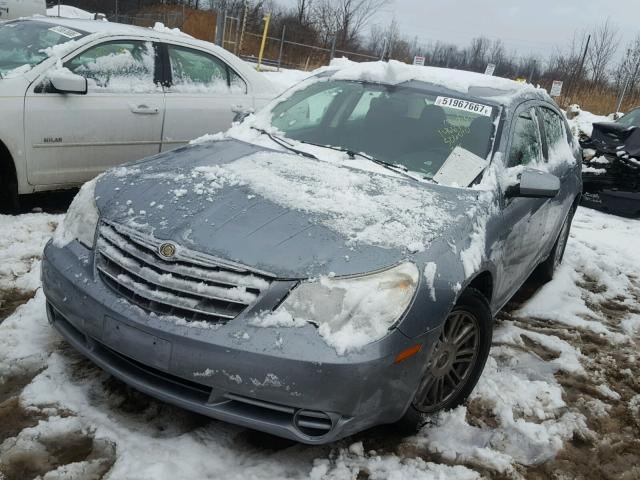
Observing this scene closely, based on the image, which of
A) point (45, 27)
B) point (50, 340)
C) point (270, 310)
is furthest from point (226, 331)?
point (45, 27)

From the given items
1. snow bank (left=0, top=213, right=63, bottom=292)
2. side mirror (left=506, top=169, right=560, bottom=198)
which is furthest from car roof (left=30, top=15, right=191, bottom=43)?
side mirror (left=506, top=169, right=560, bottom=198)

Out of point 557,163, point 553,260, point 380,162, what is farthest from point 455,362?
point 553,260

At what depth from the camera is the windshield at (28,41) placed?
15.6 feet

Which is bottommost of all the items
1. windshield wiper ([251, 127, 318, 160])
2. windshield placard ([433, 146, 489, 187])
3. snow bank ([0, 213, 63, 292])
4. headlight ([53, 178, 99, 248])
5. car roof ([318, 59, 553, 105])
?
snow bank ([0, 213, 63, 292])

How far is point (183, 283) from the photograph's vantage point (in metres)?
2.32

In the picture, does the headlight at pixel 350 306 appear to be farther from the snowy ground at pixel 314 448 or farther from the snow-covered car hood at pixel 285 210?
the snowy ground at pixel 314 448

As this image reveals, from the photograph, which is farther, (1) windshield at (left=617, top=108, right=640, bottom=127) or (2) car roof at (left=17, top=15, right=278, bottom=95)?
(1) windshield at (left=617, top=108, right=640, bottom=127)

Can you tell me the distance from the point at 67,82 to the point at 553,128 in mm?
3770

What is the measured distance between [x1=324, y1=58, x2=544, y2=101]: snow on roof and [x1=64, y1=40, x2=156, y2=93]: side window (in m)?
2.08

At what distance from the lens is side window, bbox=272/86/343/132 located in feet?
12.7

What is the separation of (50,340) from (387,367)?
1.84 metres

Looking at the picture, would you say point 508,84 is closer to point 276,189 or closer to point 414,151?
point 414,151

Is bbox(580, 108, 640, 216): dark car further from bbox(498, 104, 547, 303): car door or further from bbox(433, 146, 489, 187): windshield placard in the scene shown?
bbox(433, 146, 489, 187): windshield placard

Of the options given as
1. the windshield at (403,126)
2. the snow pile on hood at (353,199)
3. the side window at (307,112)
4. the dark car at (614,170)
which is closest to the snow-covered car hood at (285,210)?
the snow pile on hood at (353,199)
